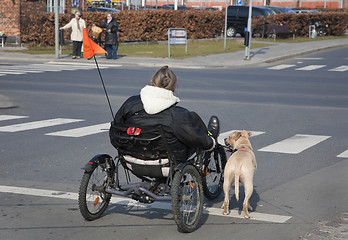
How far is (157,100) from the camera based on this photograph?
5781 millimetres

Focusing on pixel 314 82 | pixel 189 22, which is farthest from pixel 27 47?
pixel 314 82

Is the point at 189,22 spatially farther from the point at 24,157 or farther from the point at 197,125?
the point at 197,125

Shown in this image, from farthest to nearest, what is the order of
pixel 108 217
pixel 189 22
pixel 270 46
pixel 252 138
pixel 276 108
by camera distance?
pixel 189 22
pixel 270 46
pixel 276 108
pixel 252 138
pixel 108 217

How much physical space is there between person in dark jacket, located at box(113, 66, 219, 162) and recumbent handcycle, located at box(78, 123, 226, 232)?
Answer: 9 centimetres

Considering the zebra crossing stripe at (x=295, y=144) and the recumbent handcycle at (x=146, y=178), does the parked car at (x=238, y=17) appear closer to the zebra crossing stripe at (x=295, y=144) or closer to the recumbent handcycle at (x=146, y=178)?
the zebra crossing stripe at (x=295, y=144)

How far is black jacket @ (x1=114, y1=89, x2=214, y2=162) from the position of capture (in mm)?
5688

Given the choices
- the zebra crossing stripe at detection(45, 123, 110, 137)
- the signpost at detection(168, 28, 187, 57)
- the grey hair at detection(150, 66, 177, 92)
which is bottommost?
the zebra crossing stripe at detection(45, 123, 110, 137)

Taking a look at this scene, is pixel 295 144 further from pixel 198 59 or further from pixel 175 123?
pixel 198 59

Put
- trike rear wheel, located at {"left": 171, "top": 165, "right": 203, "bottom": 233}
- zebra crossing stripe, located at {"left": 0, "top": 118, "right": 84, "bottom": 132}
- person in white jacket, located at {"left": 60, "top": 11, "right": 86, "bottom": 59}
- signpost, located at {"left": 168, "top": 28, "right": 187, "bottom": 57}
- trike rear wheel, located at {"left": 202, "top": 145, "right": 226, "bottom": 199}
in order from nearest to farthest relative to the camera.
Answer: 1. trike rear wheel, located at {"left": 171, "top": 165, "right": 203, "bottom": 233}
2. trike rear wheel, located at {"left": 202, "top": 145, "right": 226, "bottom": 199}
3. zebra crossing stripe, located at {"left": 0, "top": 118, "right": 84, "bottom": 132}
4. person in white jacket, located at {"left": 60, "top": 11, "right": 86, "bottom": 59}
5. signpost, located at {"left": 168, "top": 28, "right": 187, "bottom": 57}

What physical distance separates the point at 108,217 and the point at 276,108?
29.0ft

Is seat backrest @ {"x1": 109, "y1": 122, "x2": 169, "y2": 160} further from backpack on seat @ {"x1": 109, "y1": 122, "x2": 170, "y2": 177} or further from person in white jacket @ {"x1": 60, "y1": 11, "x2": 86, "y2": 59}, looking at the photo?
person in white jacket @ {"x1": 60, "y1": 11, "x2": 86, "y2": 59}

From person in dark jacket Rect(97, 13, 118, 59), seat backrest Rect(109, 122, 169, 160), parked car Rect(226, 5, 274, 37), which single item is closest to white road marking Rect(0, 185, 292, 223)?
seat backrest Rect(109, 122, 169, 160)

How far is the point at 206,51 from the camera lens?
108ft

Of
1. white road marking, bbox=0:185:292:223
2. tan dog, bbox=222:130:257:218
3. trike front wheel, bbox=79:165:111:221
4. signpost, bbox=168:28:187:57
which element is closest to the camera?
trike front wheel, bbox=79:165:111:221
